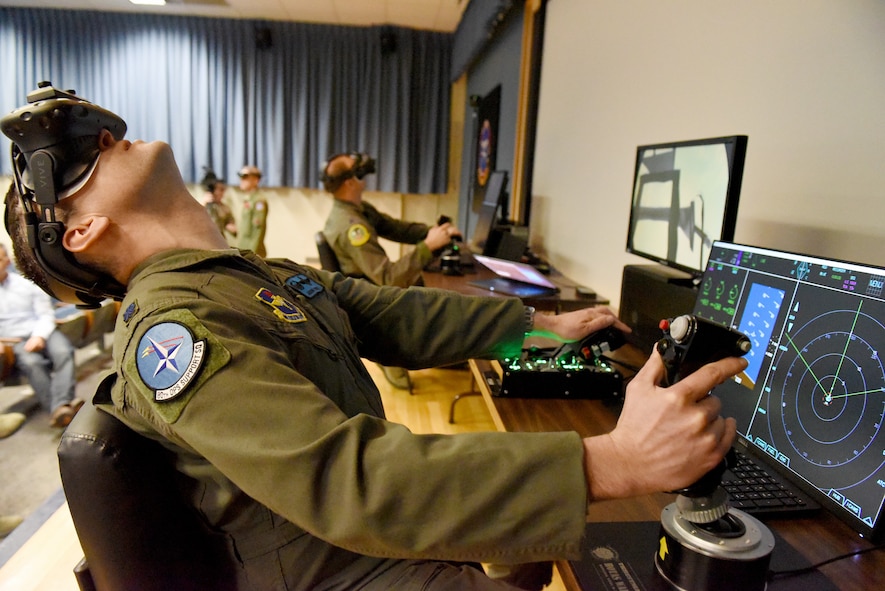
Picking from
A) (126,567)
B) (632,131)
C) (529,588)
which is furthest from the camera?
(632,131)

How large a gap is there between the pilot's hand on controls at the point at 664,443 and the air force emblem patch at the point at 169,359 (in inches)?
18.0

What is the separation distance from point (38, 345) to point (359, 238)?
5.58ft

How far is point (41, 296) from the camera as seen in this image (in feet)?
9.83

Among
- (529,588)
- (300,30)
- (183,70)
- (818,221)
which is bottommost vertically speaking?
(529,588)

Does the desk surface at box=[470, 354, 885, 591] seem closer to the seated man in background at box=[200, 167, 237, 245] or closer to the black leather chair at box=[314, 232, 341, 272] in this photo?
the black leather chair at box=[314, 232, 341, 272]

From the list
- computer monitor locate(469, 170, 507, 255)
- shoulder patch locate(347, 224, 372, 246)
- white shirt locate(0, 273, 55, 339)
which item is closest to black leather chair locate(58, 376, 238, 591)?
shoulder patch locate(347, 224, 372, 246)

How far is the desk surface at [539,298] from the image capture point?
2.04 m

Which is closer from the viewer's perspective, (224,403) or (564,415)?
(224,403)

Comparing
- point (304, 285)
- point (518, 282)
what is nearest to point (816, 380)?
point (304, 285)

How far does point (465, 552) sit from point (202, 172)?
616 cm

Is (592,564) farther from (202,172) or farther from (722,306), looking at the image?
(202,172)

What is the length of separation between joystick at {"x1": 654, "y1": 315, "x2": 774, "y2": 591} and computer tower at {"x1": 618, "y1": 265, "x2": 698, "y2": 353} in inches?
26.2

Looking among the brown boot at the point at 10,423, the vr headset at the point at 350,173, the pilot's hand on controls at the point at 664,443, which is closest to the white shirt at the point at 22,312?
the brown boot at the point at 10,423

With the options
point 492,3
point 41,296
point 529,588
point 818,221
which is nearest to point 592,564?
point 529,588
